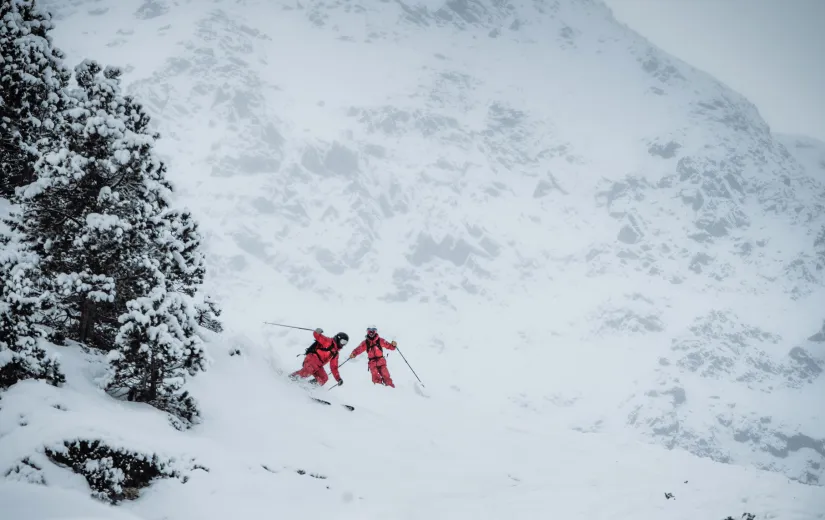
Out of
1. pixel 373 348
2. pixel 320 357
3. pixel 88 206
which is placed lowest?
pixel 373 348

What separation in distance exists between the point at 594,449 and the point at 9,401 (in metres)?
12.4

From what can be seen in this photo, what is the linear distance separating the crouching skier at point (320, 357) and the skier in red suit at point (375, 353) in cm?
175

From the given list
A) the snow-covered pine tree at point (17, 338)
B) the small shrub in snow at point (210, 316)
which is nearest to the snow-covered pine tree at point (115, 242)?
the snow-covered pine tree at point (17, 338)

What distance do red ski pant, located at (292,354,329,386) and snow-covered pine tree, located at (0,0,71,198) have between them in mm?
8398

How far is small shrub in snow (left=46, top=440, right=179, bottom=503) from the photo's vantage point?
19.3ft

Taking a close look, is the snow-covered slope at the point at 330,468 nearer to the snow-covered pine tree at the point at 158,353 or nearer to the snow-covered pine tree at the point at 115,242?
the snow-covered pine tree at the point at 158,353

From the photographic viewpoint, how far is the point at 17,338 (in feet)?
22.4

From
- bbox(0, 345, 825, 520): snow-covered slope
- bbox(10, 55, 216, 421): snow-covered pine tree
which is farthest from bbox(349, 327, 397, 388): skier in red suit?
bbox(10, 55, 216, 421): snow-covered pine tree

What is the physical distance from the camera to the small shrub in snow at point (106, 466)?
19.3 ft

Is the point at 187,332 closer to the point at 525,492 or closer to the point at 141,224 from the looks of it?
the point at 141,224

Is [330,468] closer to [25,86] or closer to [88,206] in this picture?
[88,206]

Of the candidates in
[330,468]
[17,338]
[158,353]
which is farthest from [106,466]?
[330,468]

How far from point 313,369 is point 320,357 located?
15.5 inches

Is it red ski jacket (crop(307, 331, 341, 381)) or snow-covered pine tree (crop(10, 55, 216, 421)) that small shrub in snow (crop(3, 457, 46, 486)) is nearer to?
snow-covered pine tree (crop(10, 55, 216, 421))
